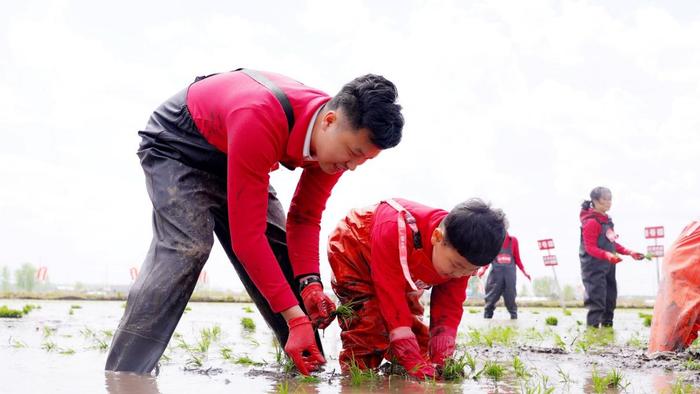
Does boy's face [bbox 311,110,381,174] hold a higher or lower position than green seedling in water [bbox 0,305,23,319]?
higher

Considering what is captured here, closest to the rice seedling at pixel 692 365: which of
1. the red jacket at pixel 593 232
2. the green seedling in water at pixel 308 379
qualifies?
the green seedling in water at pixel 308 379

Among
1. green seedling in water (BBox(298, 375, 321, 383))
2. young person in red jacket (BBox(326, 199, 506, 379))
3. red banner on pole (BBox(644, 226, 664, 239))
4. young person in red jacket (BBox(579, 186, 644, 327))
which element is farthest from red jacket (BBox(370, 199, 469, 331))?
red banner on pole (BBox(644, 226, 664, 239))

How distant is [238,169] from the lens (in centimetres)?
306

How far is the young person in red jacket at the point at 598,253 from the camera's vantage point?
9.43 metres

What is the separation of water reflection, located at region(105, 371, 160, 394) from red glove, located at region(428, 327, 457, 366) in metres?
1.55

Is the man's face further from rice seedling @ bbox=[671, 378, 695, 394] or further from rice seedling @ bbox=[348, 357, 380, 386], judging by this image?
rice seedling @ bbox=[348, 357, 380, 386]

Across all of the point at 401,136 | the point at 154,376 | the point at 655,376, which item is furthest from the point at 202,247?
the point at 655,376

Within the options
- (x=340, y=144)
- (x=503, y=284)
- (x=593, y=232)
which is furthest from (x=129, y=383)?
(x=503, y=284)

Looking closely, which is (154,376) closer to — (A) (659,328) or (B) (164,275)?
(B) (164,275)

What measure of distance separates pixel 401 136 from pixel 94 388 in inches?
65.0

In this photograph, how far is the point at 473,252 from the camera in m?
3.47

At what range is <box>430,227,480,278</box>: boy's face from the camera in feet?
11.8

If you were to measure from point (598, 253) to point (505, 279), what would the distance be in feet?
14.6

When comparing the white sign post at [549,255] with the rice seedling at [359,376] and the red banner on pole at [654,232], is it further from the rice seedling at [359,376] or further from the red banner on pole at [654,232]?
the rice seedling at [359,376]
